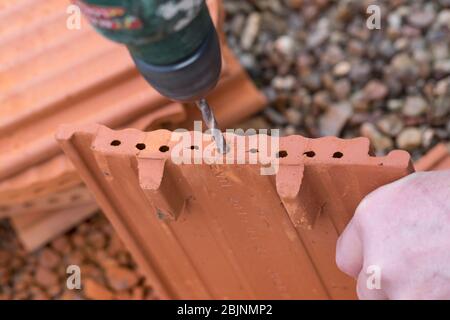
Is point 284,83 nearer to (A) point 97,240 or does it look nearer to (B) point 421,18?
(B) point 421,18

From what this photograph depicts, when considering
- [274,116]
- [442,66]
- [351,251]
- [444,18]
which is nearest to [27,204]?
→ [274,116]

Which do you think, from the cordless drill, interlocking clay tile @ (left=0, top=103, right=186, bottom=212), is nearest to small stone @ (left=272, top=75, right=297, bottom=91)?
interlocking clay tile @ (left=0, top=103, right=186, bottom=212)

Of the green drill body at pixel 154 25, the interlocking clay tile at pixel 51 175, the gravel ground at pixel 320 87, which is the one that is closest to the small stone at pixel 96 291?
the gravel ground at pixel 320 87

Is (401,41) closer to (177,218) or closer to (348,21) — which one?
(348,21)

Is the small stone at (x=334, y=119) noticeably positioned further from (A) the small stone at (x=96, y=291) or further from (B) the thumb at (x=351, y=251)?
(B) the thumb at (x=351, y=251)

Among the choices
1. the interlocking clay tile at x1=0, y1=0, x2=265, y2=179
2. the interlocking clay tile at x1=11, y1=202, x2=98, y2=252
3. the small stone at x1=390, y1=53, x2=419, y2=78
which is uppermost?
the interlocking clay tile at x1=0, y1=0, x2=265, y2=179

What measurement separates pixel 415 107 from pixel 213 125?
3.96 ft

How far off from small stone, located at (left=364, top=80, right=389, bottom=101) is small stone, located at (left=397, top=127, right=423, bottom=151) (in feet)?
0.46

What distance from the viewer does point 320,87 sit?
9.34ft

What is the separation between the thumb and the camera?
1571 millimetres

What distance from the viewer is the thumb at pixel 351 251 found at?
1.57 metres

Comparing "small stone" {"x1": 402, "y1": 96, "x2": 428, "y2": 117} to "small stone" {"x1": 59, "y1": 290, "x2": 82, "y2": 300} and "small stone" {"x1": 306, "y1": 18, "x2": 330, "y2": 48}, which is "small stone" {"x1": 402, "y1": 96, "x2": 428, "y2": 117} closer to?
"small stone" {"x1": 306, "y1": 18, "x2": 330, "y2": 48}

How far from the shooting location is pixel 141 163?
1.68 metres
